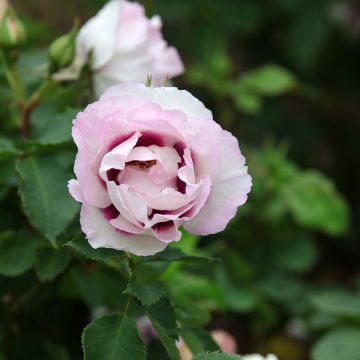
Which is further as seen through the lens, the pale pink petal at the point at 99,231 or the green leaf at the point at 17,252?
the green leaf at the point at 17,252

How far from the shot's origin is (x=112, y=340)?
652 mm

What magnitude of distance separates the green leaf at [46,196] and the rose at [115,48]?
0.13 m

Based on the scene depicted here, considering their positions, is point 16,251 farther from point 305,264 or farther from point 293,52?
point 293,52

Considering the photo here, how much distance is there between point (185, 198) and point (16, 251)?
0.87 ft

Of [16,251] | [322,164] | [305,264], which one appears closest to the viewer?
[16,251]

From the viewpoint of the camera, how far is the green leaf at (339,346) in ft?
3.17

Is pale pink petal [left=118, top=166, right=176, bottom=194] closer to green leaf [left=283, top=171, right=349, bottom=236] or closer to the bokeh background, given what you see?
the bokeh background

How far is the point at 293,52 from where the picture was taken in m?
1.87

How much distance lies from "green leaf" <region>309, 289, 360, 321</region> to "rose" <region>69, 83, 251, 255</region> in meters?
0.47

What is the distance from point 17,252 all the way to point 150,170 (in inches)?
9.5

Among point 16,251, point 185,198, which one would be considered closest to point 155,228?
point 185,198

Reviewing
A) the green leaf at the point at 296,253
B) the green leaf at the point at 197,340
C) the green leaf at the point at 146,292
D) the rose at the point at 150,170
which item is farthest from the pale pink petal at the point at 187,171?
the green leaf at the point at 296,253

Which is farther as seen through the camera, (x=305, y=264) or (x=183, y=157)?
(x=305, y=264)

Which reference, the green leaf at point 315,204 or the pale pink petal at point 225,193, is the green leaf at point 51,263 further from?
the green leaf at point 315,204
